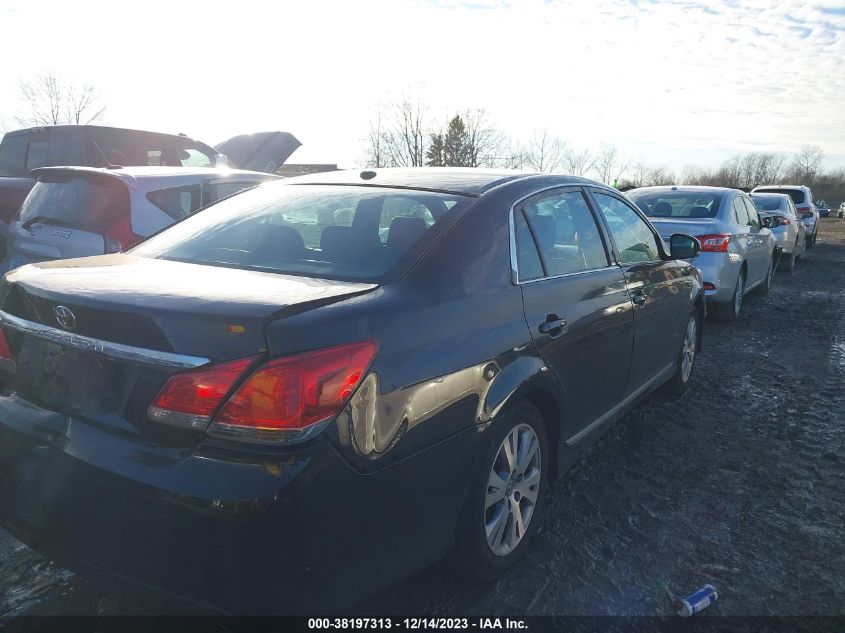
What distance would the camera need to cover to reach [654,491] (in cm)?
357

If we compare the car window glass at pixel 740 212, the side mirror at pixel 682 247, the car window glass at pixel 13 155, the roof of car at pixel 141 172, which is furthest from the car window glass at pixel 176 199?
the car window glass at pixel 740 212

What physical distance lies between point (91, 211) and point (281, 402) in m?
3.80

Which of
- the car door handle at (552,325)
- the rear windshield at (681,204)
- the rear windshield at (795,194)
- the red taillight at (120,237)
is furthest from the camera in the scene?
the rear windshield at (795,194)

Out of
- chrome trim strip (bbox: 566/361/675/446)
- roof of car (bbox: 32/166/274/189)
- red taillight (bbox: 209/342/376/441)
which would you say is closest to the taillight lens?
red taillight (bbox: 209/342/376/441)

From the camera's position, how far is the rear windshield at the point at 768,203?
14.2m

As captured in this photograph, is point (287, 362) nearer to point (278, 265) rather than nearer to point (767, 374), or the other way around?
point (278, 265)

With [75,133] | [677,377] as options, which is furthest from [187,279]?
[75,133]

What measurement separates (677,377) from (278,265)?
144 inches

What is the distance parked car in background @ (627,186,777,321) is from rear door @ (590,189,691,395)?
273 centimetres

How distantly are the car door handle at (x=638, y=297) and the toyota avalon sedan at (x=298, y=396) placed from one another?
0.82 m

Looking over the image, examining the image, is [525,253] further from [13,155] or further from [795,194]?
[795,194]

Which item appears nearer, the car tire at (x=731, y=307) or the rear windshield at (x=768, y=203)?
the car tire at (x=731, y=307)

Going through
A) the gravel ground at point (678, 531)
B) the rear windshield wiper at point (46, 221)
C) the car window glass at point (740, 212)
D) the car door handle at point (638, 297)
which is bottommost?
the gravel ground at point (678, 531)

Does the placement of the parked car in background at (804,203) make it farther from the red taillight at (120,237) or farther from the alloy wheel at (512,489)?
the alloy wheel at (512,489)
